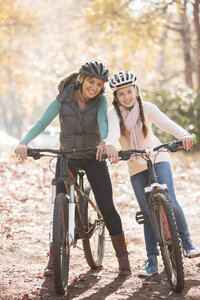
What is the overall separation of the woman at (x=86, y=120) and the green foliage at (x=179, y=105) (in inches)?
395

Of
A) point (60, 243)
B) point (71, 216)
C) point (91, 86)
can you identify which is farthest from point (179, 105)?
point (60, 243)

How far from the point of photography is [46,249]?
5.65m

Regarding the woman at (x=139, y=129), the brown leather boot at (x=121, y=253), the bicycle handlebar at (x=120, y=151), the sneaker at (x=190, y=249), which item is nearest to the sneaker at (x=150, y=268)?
the woman at (x=139, y=129)

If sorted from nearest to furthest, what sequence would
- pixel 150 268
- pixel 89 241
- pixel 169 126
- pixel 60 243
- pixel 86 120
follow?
1. pixel 60 243
2. pixel 169 126
3. pixel 86 120
4. pixel 150 268
5. pixel 89 241

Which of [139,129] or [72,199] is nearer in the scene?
[72,199]

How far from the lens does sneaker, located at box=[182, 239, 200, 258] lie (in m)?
4.33

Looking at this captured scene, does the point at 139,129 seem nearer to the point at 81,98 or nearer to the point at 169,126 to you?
the point at 169,126

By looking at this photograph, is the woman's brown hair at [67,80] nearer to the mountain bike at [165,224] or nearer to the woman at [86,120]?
the woman at [86,120]

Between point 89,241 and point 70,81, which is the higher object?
point 70,81

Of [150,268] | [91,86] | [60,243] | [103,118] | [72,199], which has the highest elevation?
[91,86]

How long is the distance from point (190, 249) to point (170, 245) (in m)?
0.64

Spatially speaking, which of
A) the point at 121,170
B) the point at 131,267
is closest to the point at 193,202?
the point at 121,170

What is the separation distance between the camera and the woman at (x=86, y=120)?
4.30m

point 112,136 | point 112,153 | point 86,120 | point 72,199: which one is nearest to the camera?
point 112,153
